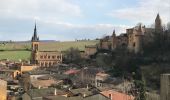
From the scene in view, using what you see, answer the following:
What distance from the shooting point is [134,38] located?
80812mm

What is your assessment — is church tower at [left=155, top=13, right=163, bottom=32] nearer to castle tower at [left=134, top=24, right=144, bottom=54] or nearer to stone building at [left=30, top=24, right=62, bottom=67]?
castle tower at [left=134, top=24, right=144, bottom=54]

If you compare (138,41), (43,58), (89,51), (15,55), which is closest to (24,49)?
(15,55)

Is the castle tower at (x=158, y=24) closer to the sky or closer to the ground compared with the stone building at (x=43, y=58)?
closer to the sky

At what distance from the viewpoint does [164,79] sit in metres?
8.98

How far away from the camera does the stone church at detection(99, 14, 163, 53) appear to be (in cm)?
7856

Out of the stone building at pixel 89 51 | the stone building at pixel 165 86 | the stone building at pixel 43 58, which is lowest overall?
the stone building at pixel 43 58

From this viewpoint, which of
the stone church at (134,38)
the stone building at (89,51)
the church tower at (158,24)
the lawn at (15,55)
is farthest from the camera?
the lawn at (15,55)

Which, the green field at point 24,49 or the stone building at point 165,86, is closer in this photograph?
the stone building at point 165,86

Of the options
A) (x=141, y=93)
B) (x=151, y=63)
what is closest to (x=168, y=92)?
(x=141, y=93)

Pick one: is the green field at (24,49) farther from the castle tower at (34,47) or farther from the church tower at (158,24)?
the church tower at (158,24)

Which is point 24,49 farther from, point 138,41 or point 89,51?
point 138,41

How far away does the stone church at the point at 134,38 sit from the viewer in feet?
258

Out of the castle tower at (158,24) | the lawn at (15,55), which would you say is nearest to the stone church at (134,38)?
the castle tower at (158,24)

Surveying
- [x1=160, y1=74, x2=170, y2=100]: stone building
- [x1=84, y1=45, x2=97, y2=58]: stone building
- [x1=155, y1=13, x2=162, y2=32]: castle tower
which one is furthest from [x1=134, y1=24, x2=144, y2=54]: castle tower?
[x1=160, y1=74, x2=170, y2=100]: stone building
